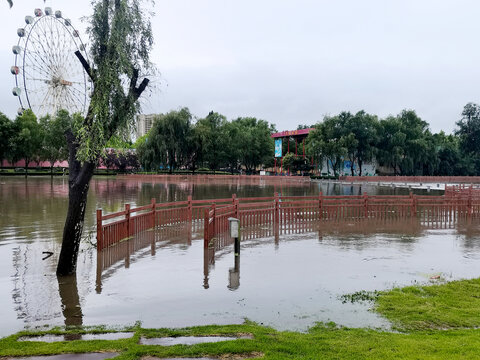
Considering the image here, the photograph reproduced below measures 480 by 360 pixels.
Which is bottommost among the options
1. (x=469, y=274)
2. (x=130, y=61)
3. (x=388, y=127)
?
(x=469, y=274)

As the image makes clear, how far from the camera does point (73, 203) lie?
9492mm

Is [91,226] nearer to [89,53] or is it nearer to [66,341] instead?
[89,53]

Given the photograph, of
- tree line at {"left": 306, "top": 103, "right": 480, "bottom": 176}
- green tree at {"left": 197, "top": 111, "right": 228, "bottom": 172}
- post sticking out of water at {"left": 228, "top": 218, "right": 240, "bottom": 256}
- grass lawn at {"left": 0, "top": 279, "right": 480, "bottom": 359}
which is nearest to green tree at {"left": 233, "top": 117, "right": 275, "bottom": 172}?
green tree at {"left": 197, "top": 111, "right": 228, "bottom": 172}

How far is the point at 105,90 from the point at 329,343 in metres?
6.79

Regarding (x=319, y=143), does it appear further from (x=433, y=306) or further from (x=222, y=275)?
(x=433, y=306)

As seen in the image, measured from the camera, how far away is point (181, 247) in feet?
41.8

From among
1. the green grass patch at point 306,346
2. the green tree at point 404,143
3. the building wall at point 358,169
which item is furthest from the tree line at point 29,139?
the green grass patch at point 306,346

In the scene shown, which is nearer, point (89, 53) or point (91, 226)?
point (89, 53)

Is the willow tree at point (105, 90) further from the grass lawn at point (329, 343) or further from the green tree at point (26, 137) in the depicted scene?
the green tree at point (26, 137)

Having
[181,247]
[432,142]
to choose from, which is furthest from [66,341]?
[432,142]

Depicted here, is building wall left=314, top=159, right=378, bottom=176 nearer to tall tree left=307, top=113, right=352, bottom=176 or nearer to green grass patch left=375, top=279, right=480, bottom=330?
tall tree left=307, top=113, right=352, bottom=176

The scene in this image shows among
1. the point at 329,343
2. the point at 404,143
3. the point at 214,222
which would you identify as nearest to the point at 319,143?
the point at 404,143

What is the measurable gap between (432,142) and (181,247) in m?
77.3

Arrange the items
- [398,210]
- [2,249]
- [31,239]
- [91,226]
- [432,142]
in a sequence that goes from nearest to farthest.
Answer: [2,249], [31,239], [91,226], [398,210], [432,142]
